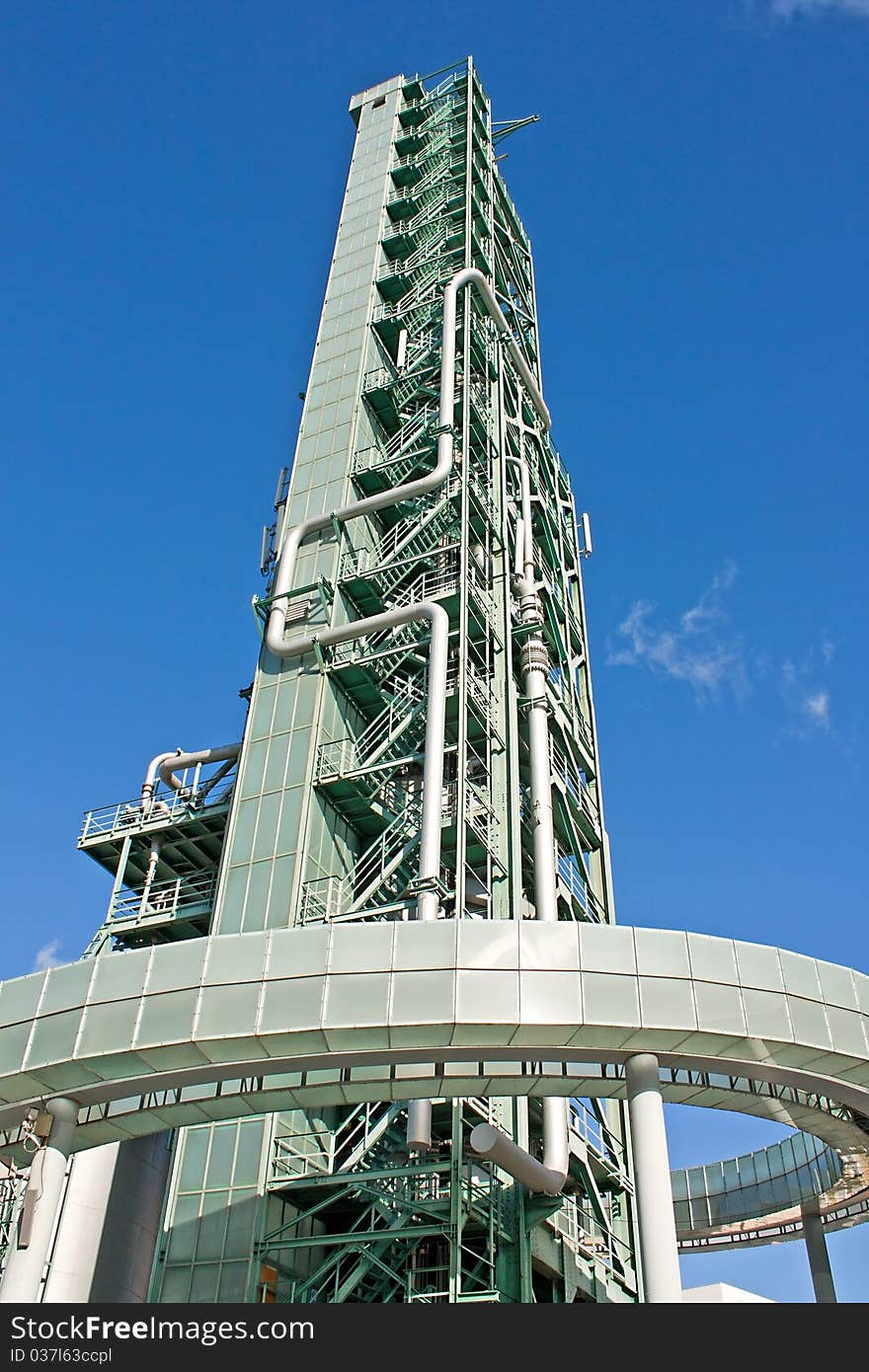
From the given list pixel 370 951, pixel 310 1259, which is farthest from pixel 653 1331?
pixel 310 1259

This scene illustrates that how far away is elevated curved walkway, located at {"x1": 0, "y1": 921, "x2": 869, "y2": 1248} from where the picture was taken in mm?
21844

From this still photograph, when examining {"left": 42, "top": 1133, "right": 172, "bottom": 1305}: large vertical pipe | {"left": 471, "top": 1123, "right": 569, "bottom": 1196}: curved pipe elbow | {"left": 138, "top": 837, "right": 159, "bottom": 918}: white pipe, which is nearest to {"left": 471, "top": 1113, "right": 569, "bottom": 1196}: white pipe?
{"left": 471, "top": 1123, "right": 569, "bottom": 1196}: curved pipe elbow

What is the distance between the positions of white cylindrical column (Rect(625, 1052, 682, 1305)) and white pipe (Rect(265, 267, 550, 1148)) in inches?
281

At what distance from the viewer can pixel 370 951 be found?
73.8 feet

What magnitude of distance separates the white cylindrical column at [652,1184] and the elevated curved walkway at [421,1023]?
0.63 meters

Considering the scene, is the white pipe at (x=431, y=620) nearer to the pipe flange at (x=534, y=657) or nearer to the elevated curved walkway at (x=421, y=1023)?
the elevated curved walkway at (x=421, y=1023)

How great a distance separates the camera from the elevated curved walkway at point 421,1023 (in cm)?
2184

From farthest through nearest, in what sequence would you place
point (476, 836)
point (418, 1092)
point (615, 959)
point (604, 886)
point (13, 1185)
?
point (604, 886) → point (476, 836) → point (13, 1185) → point (418, 1092) → point (615, 959)

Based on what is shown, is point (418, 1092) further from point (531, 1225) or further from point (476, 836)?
point (476, 836)

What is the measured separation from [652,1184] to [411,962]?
5.79m

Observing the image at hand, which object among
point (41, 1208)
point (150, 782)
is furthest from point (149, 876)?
point (41, 1208)

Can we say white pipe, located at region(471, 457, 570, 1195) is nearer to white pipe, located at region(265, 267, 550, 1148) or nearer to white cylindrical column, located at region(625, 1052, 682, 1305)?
white pipe, located at region(265, 267, 550, 1148)

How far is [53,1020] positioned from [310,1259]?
34.3ft

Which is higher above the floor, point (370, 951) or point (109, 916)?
point (109, 916)
